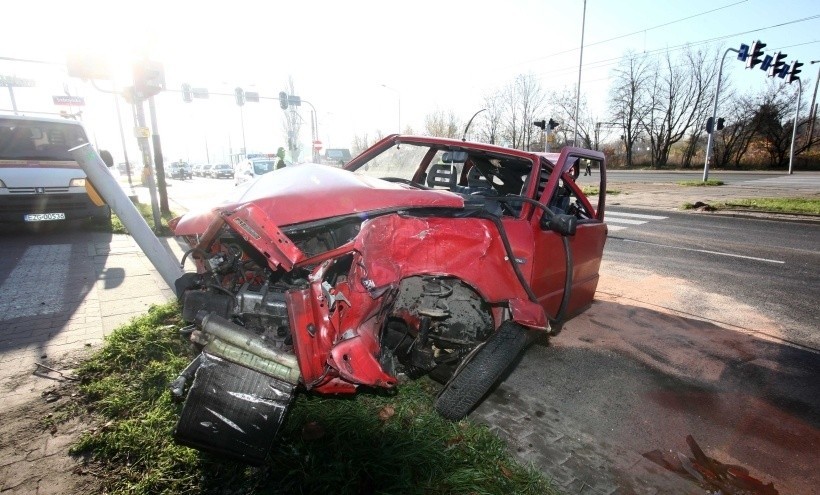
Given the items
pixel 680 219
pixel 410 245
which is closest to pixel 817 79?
pixel 680 219

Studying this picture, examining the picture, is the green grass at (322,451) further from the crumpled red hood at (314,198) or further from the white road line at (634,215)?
the white road line at (634,215)

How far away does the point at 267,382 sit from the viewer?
2.14 m

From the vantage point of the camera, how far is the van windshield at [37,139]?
7516 mm

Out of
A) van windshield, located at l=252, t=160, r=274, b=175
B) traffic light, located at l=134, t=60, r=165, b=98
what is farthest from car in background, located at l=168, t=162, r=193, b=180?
traffic light, located at l=134, t=60, r=165, b=98

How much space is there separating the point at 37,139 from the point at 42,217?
1542mm

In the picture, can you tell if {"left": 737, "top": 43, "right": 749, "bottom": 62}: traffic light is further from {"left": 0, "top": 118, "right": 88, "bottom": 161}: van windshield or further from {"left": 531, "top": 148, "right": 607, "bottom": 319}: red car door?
{"left": 0, "top": 118, "right": 88, "bottom": 161}: van windshield

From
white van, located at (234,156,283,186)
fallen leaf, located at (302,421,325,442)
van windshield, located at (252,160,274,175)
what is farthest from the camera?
van windshield, located at (252,160,274,175)

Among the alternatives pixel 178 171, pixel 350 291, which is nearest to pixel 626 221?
pixel 350 291

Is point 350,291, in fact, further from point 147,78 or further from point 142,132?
point 142,132

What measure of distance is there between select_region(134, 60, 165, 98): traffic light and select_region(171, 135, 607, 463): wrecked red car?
266 inches

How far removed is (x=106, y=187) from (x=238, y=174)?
1566 cm

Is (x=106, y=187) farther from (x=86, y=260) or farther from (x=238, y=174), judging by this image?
(x=238, y=174)

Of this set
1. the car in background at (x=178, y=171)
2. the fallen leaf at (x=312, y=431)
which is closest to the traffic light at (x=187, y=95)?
the car in background at (x=178, y=171)

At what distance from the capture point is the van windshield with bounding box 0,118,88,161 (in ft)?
24.7
